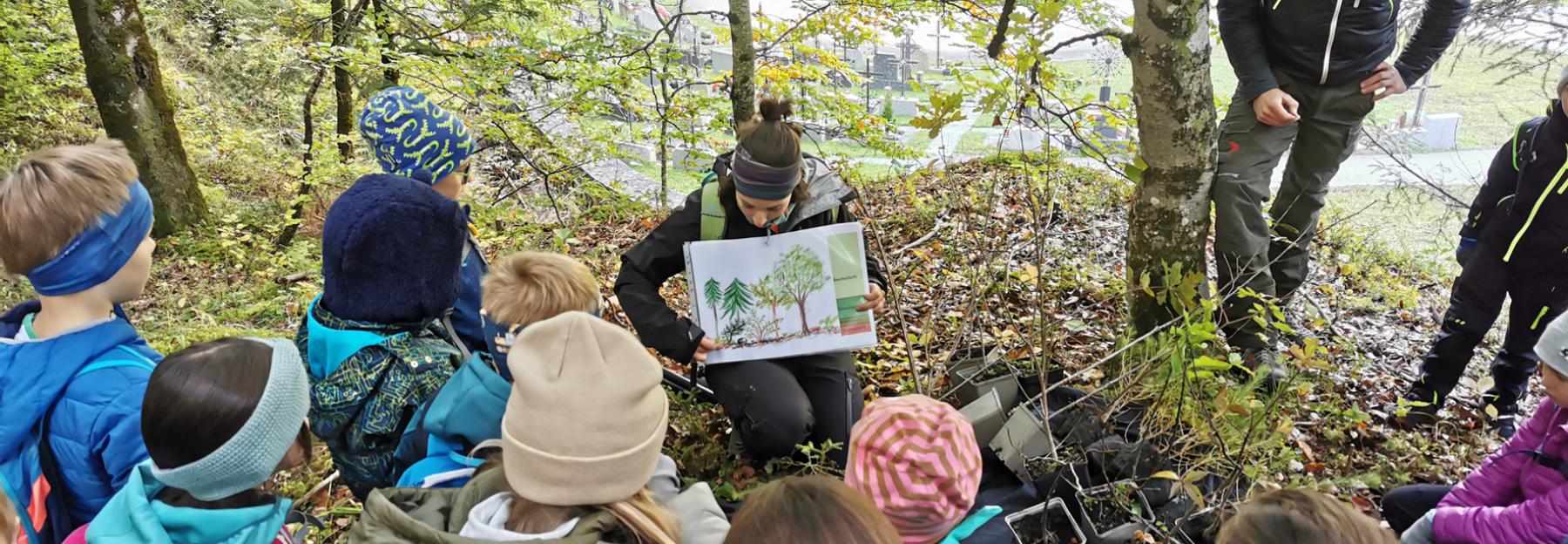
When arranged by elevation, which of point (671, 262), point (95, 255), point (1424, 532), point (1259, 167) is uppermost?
point (95, 255)

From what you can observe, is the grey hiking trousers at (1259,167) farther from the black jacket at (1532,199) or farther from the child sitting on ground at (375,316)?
the child sitting on ground at (375,316)

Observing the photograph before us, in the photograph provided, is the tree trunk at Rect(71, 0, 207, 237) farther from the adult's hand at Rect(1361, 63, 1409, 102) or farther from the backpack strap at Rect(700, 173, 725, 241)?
the adult's hand at Rect(1361, 63, 1409, 102)

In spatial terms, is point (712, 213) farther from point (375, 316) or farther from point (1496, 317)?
point (1496, 317)

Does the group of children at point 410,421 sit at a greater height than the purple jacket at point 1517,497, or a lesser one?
greater

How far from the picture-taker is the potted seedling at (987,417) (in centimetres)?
299

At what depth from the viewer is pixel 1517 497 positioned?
237cm

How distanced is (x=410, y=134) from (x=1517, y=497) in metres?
3.95

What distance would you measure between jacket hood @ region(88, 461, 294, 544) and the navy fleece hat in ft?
2.29

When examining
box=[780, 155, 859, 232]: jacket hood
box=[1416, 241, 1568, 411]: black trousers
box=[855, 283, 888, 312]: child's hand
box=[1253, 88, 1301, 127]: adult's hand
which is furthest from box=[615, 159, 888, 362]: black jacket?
box=[1416, 241, 1568, 411]: black trousers

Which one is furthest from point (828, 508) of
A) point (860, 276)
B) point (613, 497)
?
point (860, 276)

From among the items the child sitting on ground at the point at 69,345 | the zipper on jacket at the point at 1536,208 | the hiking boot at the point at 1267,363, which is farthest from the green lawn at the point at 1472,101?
the child sitting on ground at the point at 69,345

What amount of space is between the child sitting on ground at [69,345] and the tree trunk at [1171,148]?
3213 mm

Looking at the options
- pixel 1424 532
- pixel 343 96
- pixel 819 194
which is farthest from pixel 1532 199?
pixel 343 96

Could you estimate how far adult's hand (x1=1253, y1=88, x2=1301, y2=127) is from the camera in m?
3.16
